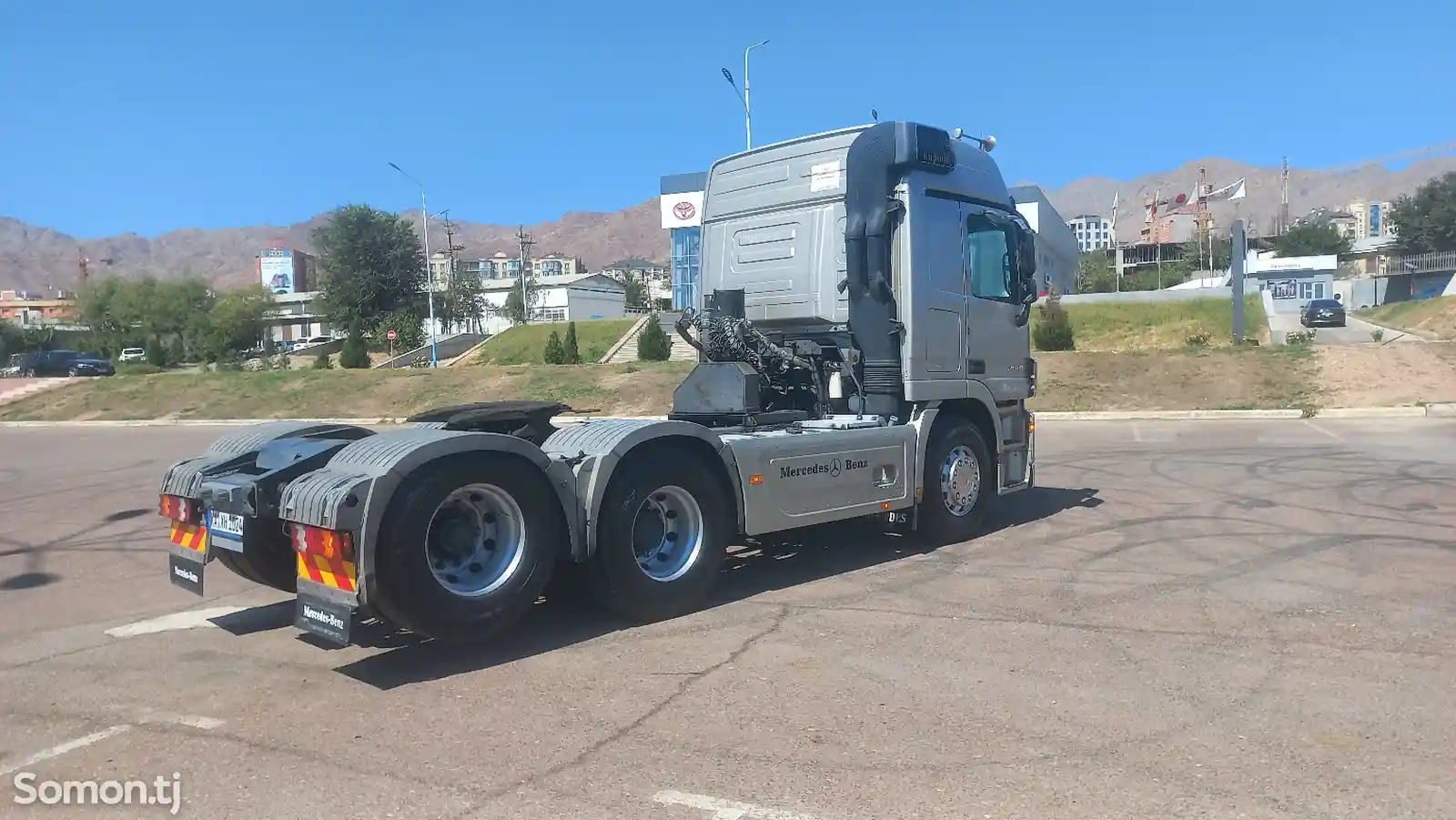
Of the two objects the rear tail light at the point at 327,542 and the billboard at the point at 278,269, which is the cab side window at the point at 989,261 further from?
the billboard at the point at 278,269

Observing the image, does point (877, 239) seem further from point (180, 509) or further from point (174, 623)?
point (174, 623)

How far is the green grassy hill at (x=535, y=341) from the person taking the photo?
56906 millimetres

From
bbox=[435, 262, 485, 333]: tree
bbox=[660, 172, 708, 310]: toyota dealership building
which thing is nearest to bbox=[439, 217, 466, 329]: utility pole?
bbox=[435, 262, 485, 333]: tree

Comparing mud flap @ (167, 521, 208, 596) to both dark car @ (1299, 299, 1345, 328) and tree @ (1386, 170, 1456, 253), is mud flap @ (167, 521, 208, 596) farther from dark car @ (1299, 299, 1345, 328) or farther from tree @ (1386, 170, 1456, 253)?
tree @ (1386, 170, 1456, 253)

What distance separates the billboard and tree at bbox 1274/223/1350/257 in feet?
485

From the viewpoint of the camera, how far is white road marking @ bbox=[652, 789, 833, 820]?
3.62m

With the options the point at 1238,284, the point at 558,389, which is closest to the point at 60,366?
the point at 558,389

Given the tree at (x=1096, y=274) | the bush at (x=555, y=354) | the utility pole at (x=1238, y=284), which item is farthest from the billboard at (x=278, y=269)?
the utility pole at (x=1238, y=284)

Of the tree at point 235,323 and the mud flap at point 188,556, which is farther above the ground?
the tree at point 235,323

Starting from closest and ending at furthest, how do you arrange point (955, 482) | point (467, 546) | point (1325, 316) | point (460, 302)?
point (467, 546) < point (955, 482) < point (1325, 316) < point (460, 302)

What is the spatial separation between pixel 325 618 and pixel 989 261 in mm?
6321

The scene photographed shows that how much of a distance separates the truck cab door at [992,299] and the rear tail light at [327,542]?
5610 mm

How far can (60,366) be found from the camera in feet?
189

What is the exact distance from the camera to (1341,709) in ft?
15.1
